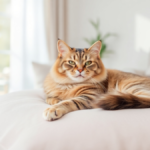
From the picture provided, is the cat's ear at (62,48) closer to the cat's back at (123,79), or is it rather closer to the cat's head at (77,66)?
the cat's head at (77,66)

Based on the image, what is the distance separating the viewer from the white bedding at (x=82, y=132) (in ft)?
2.10

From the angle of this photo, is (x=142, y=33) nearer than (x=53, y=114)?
No

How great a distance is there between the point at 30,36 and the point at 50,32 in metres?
0.38

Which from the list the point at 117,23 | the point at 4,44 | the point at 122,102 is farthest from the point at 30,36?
the point at 122,102

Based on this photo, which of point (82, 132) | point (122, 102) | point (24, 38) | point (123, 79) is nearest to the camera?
point (82, 132)

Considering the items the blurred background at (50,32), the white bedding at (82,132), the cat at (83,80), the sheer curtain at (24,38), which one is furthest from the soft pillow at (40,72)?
the sheer curtain at (24,38)

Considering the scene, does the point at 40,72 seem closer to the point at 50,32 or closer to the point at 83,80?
the point at 83,80

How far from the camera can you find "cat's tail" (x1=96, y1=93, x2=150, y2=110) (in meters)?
0.86

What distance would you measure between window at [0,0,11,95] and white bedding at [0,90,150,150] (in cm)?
279

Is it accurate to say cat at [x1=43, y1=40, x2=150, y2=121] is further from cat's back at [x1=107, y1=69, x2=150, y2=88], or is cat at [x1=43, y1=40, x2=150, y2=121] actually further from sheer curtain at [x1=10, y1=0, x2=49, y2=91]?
sheer curtain at [x1=10, y1=0, x2=49, y2=91]

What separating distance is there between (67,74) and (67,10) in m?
2.84

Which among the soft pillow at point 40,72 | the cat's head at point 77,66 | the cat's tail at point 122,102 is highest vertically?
the cat's head at point 77,66

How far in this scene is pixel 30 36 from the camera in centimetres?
336

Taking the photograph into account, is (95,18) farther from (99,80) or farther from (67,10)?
(99,80)
